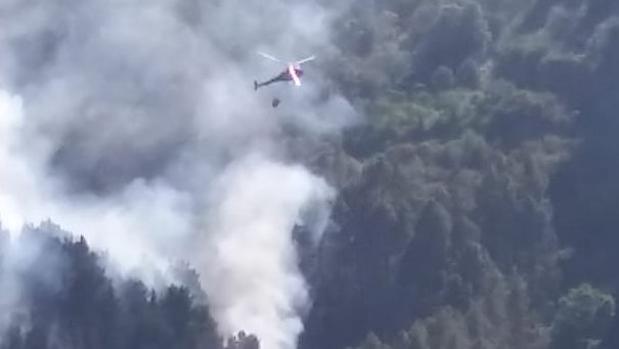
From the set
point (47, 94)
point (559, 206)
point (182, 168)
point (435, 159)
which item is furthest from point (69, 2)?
point (559, 206)

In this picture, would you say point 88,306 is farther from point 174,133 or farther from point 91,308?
point 174,133

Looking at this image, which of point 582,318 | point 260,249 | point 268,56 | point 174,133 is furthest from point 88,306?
point 268,56

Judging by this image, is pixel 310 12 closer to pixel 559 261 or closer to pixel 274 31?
pixel 274 31

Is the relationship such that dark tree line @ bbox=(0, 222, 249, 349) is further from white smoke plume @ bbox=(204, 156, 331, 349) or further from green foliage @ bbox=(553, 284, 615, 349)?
green foliage @ bbox=(553, 284, 615, 349)

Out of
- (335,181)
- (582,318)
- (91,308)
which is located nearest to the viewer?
(91,308)

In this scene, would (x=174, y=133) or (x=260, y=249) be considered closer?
(x=260, y=249)

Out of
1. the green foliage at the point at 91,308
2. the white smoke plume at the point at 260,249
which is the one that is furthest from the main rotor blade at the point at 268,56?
the green foliage at the point at 91,308

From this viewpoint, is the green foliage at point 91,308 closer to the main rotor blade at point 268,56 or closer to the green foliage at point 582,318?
the green foliage at point 582,318

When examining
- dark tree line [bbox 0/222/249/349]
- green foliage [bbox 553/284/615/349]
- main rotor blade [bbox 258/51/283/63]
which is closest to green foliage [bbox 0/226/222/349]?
dark tree line [bbox 0/222/249/349]
